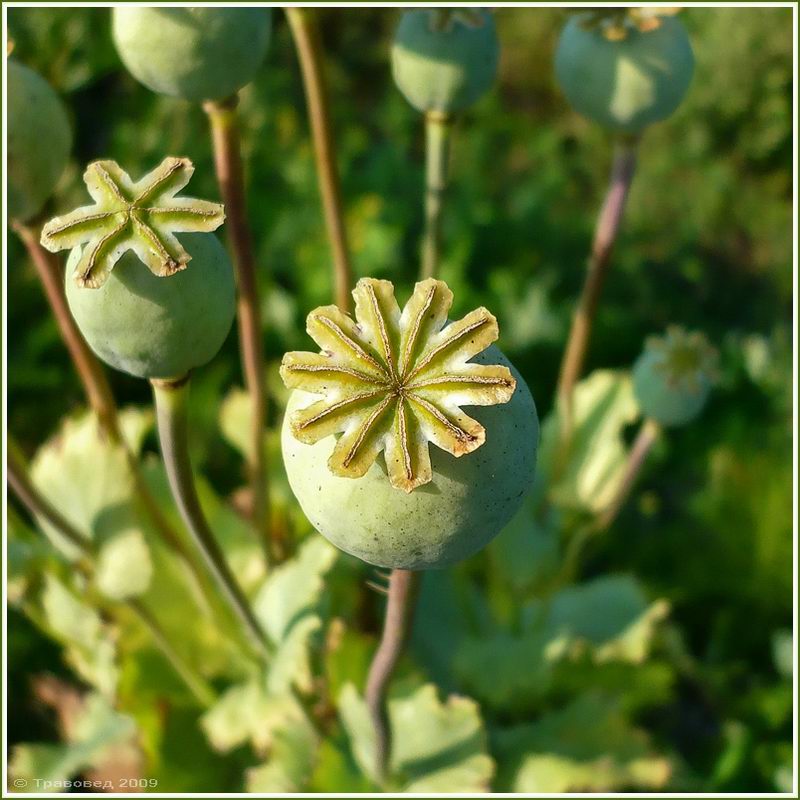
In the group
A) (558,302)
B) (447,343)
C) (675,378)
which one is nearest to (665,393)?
(675,378)

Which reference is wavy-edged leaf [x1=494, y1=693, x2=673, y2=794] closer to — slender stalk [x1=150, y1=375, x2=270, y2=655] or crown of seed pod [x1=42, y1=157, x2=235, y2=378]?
slender stalk [x1=150, y1=375, x2=270, y2=655]

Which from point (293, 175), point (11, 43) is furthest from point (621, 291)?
point (11, 43)

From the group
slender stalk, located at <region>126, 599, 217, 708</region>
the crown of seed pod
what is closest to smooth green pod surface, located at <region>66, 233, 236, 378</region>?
the crown of seed pod

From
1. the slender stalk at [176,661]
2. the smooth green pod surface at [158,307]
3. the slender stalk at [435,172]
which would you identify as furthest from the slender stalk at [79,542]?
the slender stalk at [435,172]

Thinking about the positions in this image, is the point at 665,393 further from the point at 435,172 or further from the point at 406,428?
the point at 406,428

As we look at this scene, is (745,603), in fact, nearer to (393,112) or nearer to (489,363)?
(489,363)

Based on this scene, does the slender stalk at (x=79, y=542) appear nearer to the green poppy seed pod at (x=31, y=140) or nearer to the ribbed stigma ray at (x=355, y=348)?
the green poppy seed pod at (x=31, y=140)
